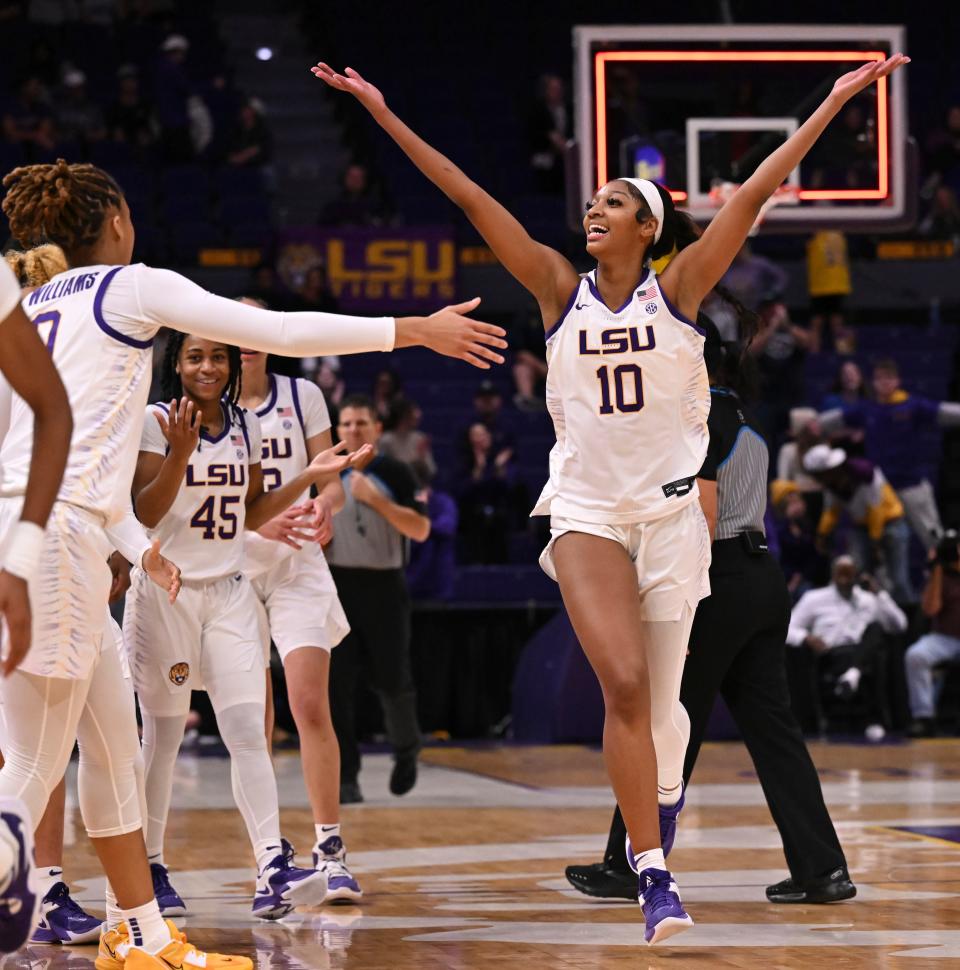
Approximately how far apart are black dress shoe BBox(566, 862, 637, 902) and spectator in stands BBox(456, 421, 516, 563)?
7778 mm

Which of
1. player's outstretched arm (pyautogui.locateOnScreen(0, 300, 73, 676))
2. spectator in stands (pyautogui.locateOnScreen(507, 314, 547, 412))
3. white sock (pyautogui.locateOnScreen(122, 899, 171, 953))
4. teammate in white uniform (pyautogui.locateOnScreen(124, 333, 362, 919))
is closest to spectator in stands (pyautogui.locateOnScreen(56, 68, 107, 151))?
spectator in stands (pyautogui.locateOnScreen(507, 314, 547, 412))

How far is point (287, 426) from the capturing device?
20.8 ft

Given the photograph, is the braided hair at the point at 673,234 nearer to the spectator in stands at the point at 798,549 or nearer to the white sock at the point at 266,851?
the white sock at the point at 266,851

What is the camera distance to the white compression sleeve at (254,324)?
4.16m

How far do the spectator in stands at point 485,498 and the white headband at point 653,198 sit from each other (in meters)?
8.40

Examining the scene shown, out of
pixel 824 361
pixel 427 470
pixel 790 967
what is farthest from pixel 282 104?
pixel 790 967

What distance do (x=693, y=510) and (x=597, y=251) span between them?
0.82 metres

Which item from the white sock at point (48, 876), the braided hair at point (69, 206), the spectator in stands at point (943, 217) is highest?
the spectator in stands at point (943, 217)

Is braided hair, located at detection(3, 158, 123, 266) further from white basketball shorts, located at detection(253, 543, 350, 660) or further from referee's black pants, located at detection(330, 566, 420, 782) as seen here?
referee's black pants, located at detection(330, 566, 420, 782)

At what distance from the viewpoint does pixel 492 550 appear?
13.6 m

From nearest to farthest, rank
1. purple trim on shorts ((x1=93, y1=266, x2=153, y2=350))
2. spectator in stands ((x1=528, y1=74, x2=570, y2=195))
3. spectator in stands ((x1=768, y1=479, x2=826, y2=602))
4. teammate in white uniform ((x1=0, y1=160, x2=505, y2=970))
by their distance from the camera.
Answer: teammate in white uniform ((x1=0, y1=160, x2=505, y2=970)) → purple trim on shorts ((x1=93, y1=266, x2=153, y2=350)) → spectator in stands ((x1=768, y1=479, x2=826, y2=602)) → spectator in stands ((x1=528, y1=74, x2=570, y2=195))

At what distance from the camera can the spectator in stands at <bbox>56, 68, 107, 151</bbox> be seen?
16.9 m

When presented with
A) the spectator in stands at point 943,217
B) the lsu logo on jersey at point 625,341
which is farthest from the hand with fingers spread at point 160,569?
the spectator in stands at point 943,217

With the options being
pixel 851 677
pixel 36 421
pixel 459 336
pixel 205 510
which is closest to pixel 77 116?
pixel 851 677
